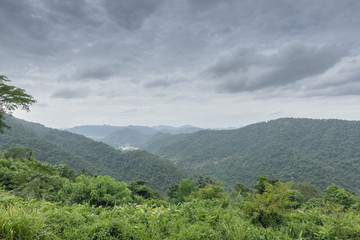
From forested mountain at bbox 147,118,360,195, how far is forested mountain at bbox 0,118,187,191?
1577 inches

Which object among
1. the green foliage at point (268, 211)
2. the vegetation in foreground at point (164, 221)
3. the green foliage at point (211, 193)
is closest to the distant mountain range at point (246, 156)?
the green foliage at point (211, 193)

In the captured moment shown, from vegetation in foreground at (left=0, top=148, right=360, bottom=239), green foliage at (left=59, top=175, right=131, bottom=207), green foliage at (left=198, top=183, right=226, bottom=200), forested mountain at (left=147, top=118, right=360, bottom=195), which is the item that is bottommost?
forested mountain at (left=147, top=118, right=360, bottom=195)

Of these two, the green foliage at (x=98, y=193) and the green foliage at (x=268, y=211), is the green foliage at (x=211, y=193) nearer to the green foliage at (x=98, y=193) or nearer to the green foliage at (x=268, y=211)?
the green foliage at (x=98, y=193)

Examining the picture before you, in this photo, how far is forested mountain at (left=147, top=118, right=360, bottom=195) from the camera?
88.1 meters

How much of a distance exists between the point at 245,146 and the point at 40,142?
6435 inches

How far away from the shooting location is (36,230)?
3.05 m

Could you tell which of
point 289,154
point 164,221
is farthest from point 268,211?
point 289,154

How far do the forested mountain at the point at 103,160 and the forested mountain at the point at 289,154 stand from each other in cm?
4007

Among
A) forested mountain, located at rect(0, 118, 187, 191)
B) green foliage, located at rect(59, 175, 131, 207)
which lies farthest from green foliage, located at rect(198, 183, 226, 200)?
forested mountain, located at rect(0, 118, 187, 191)

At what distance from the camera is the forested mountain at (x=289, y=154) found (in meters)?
88.1

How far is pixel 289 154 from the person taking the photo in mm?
118375

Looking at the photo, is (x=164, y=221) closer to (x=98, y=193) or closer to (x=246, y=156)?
(x=98, y=193)

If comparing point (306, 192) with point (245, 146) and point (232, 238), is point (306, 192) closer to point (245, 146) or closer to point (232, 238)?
point (232, 238)

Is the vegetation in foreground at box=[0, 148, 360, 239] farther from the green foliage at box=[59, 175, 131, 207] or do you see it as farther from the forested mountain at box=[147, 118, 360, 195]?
the forested mountain at box=[147, 118, 360, 195]
